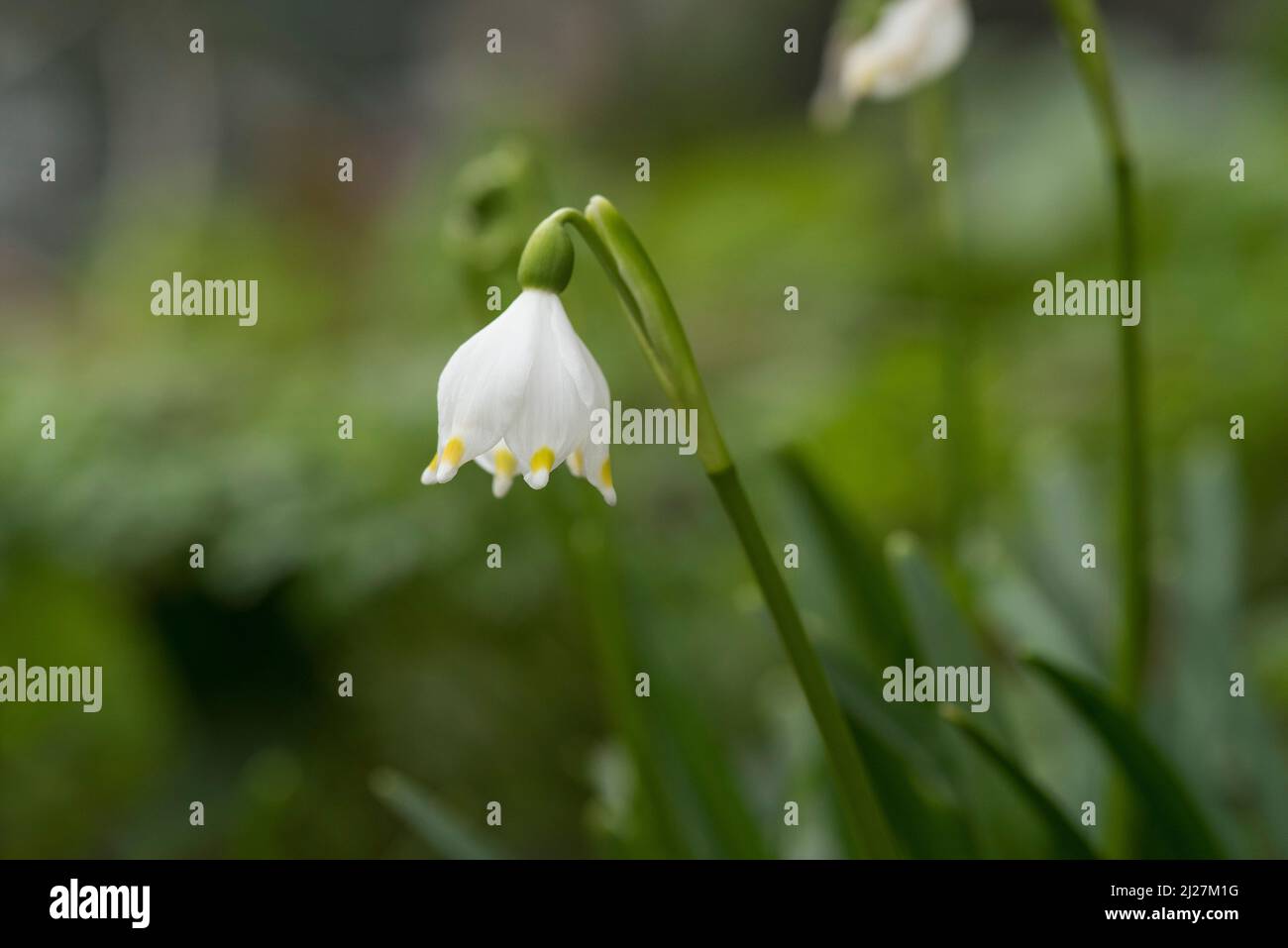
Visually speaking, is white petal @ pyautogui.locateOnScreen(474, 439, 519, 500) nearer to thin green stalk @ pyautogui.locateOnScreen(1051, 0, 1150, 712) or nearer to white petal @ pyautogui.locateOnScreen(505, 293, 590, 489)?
white petal @ pyautogui.locateOnScreen(505, 293, 590, 489)

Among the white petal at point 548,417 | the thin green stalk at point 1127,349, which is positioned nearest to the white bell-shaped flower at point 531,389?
the white petal at point 548,417

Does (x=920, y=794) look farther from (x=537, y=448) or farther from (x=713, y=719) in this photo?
(x=713, y=719)

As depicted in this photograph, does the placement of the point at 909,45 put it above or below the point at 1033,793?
above

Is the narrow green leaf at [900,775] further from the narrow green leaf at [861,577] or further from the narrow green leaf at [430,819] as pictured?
the narrow green leaf at [430,819]

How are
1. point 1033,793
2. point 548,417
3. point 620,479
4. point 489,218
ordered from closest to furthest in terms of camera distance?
point 548,417, point 1033,793, point 489,218, point 620,479

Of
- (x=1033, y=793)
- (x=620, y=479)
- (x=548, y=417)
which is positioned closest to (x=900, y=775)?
(x=1033, y=793)

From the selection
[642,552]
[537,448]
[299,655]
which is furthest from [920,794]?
[299,655]

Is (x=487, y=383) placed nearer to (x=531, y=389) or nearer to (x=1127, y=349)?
(x=531, y=389)
